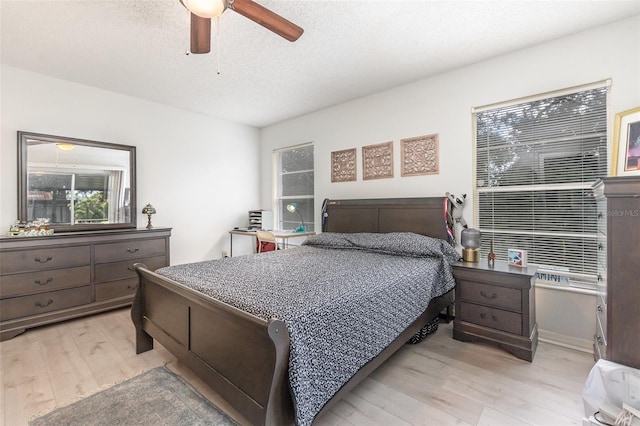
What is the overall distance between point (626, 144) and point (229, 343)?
9.27ft

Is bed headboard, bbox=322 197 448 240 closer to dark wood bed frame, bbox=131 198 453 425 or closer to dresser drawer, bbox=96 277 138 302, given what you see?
dark wood bed frame, bbox=131 198 453 425

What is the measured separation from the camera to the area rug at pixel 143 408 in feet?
5.08

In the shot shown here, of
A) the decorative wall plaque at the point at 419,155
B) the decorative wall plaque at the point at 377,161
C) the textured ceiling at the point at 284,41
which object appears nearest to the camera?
the textured ceiling at the point at 284,41

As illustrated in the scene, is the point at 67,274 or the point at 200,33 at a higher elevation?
the point at 200,33

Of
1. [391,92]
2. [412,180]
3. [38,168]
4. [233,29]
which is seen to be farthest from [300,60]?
[38,168]

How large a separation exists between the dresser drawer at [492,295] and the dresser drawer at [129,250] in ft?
11.1

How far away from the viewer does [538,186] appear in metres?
2.54

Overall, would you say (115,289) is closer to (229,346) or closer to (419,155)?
(229,346)

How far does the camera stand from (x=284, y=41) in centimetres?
241

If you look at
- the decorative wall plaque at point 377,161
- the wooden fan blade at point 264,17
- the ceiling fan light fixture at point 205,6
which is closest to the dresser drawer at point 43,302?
the ceiling fan light fixture at point 205,6

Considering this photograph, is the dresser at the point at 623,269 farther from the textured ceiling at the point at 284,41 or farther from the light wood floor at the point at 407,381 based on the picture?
the textured ceiling at the point at 284,41

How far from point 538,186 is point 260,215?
360 cm

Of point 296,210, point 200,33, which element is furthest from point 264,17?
point 296,210

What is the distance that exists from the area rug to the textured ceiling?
8.40 ft
